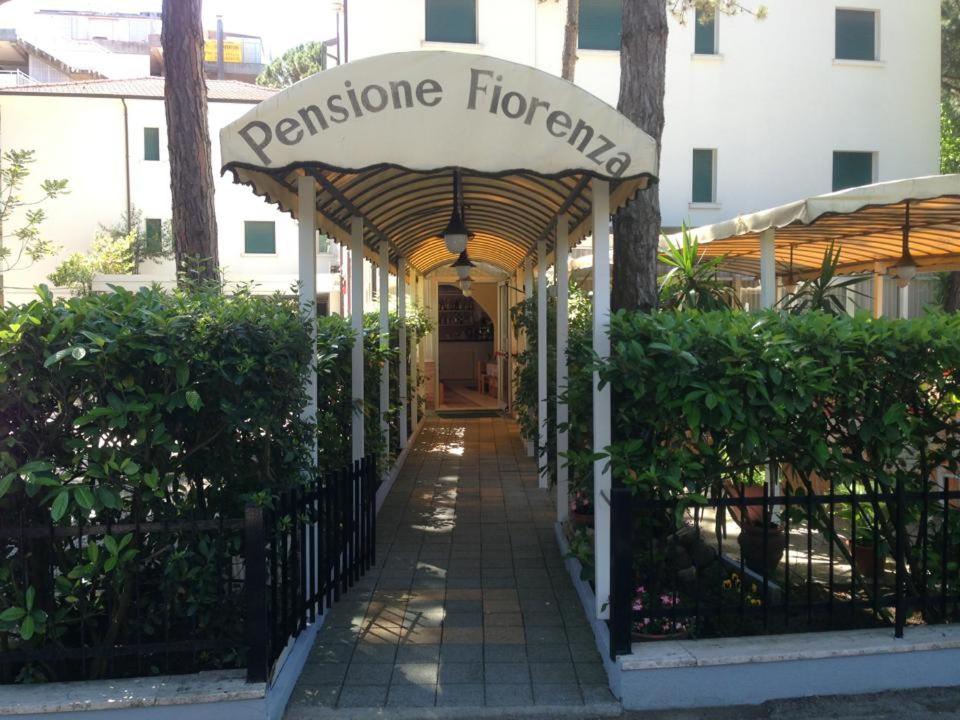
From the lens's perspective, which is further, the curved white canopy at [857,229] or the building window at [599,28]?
the building window at [599,28]

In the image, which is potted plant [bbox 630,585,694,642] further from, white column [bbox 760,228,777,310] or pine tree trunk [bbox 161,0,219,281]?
pine tree trunk [bbox 161,0,219,281]

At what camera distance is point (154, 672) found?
14.1ft

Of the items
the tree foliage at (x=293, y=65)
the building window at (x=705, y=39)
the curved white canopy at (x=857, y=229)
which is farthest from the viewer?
the tree foliage at (x=293, y=65)

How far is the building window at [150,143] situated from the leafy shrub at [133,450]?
29168 millimetres

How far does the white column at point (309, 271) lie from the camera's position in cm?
500

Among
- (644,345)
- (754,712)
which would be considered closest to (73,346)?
(644,345)

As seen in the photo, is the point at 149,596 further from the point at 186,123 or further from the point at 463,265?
the point at 463,265

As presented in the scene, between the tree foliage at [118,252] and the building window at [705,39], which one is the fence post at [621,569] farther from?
the tree foliage at [118,252]

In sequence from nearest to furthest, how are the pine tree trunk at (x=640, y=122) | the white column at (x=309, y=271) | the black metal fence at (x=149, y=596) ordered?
the black metal fence at (x=149, y=596)
the white column at (x=309, y=271)
the pine tree trunk at (x=640, y=122)

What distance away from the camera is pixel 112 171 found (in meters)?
30.9

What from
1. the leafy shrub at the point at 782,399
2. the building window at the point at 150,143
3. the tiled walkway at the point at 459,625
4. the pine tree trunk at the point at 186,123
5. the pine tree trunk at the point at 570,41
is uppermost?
the building window at the point at 150,143

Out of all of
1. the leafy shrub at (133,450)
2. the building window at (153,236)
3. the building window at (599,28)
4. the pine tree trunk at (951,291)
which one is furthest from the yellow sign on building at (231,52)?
the leafy shrub at (133,450)

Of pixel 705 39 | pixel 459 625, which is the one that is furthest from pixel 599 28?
pixel 459 625

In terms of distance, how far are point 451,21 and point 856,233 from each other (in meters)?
12.6
